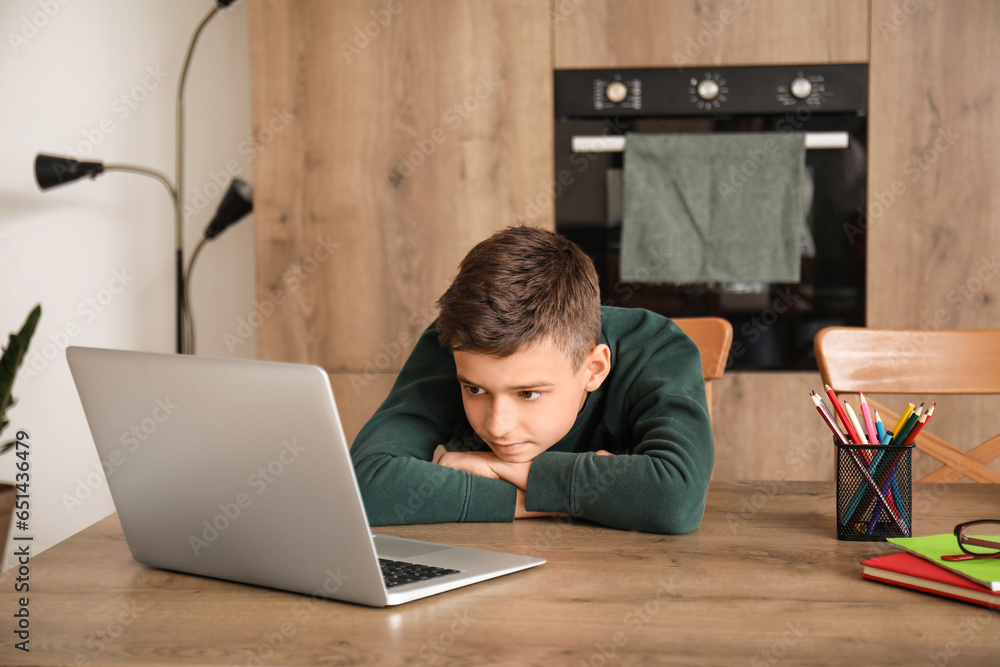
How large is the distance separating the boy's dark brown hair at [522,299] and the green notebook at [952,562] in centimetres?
43

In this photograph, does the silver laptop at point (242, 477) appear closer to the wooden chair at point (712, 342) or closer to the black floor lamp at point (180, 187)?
the wooden chair at point (712, 342)

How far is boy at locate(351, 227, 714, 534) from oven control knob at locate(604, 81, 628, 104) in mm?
1225

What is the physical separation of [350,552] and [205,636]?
0.37 feet

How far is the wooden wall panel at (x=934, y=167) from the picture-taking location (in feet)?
7.27

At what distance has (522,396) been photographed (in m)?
1.04

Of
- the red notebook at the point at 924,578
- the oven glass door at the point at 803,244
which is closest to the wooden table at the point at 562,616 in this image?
the red notebook at the point at 924,578

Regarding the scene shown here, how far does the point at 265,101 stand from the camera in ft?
7.77

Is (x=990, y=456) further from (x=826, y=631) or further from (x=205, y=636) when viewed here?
(x=205, y=636)

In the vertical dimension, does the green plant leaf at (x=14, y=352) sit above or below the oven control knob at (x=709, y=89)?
below

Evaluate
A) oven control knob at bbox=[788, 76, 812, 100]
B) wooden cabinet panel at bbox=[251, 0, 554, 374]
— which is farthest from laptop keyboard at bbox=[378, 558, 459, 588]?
oven control knob at bbox=[788, 76, 812, 100]

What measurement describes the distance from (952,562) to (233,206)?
2112 mm

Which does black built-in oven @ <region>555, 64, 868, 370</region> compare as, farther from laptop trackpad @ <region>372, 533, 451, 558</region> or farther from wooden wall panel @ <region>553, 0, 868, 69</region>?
laptop trackpad @ <region>372, 533, 451, 558</region>

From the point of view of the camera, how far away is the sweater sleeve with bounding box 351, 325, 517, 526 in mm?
971

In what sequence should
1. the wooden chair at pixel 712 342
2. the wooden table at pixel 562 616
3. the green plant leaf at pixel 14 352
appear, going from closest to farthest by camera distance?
the wooden table at pixel 562 616 < the wooden chair at pixel 712 342 < the green plant leaf at pixel 14 352
